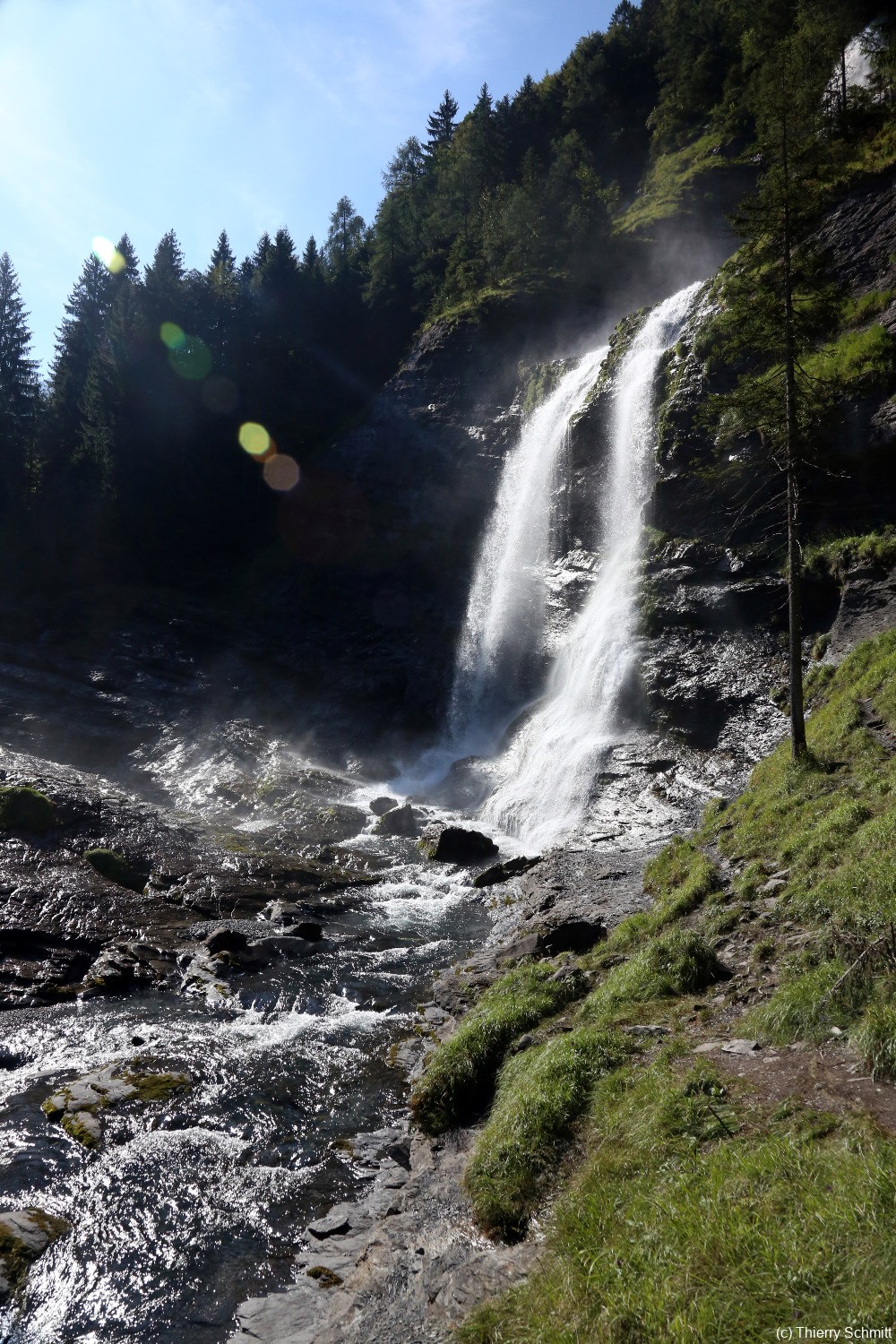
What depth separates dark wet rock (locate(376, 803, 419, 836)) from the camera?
28.0m

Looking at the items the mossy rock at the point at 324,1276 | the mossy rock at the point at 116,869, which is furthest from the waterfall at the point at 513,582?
the mossy rock at the point at 324,1276

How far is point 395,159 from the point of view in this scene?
91.1 metres

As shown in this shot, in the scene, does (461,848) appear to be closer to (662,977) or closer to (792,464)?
(792,464)

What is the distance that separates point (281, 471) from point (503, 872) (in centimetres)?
4550

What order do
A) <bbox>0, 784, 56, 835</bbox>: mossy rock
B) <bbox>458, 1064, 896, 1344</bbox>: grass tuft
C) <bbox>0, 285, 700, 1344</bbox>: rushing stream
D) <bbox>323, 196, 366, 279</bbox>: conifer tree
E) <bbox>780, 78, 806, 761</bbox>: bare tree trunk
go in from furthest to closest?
<bbox>323, 196, 366, 279</bbox>: conifer tree
<bbox>0, 784, 56, 835</bbox>: mossy rock
<bbox>780, 78, 806, 761</bbox>: bare tree trunk
<bbox>0, 285, 700, 1344</bbox>: rushing stream
<bbox>458, 1064, 896, 1344</bbox>: grass tuft

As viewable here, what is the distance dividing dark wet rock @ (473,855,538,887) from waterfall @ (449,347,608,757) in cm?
1276

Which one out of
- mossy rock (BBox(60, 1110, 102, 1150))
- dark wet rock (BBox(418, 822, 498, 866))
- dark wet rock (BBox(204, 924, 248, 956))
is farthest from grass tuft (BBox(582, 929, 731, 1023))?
dark wet rock (BBox(418, 822, 498, 866))

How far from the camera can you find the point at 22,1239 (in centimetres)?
750

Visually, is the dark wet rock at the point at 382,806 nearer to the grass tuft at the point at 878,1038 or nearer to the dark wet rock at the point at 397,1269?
the dark wet rock at the point at 397,1269

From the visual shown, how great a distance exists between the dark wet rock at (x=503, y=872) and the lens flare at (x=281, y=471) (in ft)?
141

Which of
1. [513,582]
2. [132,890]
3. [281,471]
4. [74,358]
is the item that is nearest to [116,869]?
[132,890]

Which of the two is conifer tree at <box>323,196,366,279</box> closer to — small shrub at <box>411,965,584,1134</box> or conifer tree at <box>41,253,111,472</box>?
conifer tree at <box>41,253,111,472</box>

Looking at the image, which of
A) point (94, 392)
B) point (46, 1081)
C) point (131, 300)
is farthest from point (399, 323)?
point (46, 1081)

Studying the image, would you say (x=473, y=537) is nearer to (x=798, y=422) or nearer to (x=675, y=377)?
(x=675, y=377)
